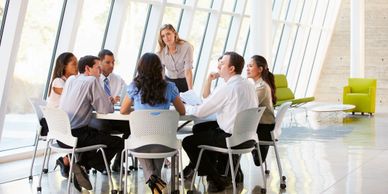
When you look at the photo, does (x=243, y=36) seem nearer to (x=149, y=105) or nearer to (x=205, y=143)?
(x=205, y=143)

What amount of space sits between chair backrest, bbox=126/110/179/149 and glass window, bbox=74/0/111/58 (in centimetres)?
460

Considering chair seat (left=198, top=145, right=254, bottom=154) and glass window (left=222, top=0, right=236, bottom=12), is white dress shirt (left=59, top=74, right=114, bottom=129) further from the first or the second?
glass window (left=222, top=0, right=236, bottom=12)

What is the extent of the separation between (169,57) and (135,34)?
3.57 metres

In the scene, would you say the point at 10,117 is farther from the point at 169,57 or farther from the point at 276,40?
the point at 276,40

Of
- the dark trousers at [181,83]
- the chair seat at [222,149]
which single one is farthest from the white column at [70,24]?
the chair seat at [222,149]

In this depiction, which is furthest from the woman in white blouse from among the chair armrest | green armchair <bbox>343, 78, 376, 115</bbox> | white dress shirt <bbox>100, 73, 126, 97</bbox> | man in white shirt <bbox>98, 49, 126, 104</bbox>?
the chair armrest

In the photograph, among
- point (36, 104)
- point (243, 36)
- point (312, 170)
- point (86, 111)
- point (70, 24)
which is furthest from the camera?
point (243, 36)

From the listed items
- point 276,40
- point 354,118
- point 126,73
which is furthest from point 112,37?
point 276,40

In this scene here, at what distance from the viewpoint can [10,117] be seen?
867 centimetres

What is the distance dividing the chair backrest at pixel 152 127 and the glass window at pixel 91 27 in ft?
15.1

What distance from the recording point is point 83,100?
5656 mm

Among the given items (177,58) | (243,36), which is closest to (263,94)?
(177,58)

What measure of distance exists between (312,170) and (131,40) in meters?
4.87

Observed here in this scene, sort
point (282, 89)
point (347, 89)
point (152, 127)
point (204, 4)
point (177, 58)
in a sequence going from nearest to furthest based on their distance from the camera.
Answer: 1. point (152, 127)
2. point (177, 58)
3. point (204, 4)
4. point (282, 89)
5. point (347, 89)
